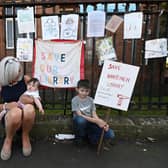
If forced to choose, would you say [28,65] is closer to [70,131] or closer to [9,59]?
[9,59]

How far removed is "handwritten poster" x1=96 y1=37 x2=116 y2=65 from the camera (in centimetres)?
397

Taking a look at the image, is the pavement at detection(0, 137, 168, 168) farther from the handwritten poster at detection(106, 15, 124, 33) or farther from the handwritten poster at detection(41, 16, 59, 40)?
the handwritten poster at detection(106, 15, 124, 33)

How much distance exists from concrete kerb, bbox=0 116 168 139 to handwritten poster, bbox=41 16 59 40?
1.09 meters

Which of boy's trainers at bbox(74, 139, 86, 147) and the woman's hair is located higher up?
the woman's hair

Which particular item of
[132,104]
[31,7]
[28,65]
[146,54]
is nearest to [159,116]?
[132,104]

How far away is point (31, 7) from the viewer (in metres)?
3.91

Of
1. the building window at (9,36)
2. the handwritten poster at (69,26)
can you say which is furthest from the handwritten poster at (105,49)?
the building window at (9,36)

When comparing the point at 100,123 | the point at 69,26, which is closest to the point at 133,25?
the point at 69,26

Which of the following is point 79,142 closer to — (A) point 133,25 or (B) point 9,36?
(A) point 133,25

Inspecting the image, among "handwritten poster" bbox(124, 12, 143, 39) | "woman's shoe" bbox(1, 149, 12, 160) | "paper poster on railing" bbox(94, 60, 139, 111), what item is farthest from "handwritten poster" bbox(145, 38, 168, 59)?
"woman's shoe" bbox(1, 149, 12, 160)

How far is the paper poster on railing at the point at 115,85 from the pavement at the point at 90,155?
552mm

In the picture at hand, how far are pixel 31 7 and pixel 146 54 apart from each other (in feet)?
5.15

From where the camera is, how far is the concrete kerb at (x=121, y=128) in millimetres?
4023

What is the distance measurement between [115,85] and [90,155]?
870mm
